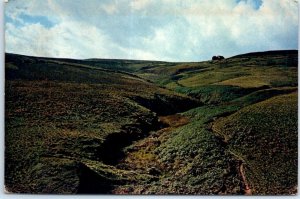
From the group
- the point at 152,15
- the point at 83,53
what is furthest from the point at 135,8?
the point at 83,53

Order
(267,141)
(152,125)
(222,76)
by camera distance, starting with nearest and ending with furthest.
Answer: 1. (267,141)
2. (152,125)
3. (222,76)

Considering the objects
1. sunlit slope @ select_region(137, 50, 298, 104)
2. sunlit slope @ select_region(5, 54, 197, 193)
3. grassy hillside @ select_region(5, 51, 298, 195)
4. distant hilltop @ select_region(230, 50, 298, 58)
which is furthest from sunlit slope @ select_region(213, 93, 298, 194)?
sunlit slope @ select_region(5, 54, 197, 193)

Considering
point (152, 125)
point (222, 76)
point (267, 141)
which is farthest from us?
point (222, 76)

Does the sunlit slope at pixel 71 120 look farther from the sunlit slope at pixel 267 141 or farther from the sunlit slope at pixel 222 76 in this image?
the sunlit slope at pixel 267 141

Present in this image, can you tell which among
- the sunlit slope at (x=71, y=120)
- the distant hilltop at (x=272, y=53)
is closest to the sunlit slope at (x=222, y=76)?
the distant hilltop at (x=272, y=53)

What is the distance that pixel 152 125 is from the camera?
5891 millimetres

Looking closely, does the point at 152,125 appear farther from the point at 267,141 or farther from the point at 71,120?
the point at 267,141

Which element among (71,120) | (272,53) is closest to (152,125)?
(71,120)

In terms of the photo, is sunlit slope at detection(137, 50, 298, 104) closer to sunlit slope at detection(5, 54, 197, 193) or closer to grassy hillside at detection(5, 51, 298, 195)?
grassy hillside at detection(5, 51, 298, 195)

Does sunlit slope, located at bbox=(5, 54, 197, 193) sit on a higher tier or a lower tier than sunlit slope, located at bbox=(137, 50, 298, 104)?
lower

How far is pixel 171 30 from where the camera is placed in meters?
5.82

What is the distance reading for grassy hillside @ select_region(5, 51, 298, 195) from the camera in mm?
5684

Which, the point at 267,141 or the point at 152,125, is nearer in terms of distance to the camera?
the point at 267,141

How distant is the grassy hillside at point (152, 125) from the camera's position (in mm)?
5684
